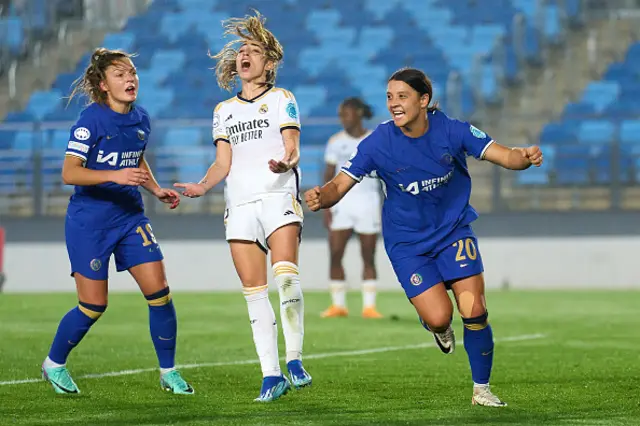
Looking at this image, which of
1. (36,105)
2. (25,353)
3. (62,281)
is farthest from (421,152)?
(36,105)

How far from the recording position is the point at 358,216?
13.5 meters

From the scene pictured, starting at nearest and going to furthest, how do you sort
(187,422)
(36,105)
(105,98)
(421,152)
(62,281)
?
(187,422) < (421,152) < (105,98) < (62,281) < (36,105)

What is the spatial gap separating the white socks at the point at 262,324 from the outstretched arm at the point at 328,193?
2.27 feet

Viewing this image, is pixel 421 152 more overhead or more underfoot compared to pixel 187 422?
more overhead

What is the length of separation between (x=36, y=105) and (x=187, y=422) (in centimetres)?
1791

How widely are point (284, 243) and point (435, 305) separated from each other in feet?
2.87

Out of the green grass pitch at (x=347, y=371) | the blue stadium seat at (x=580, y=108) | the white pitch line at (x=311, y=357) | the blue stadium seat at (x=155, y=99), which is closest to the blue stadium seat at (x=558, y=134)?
the blue stadium seat at (x=580, y=108)

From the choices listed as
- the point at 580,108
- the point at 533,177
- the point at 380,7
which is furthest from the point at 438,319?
the point at 380,7

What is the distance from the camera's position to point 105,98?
7277mm

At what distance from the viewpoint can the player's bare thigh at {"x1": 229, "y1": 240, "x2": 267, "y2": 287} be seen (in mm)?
7051

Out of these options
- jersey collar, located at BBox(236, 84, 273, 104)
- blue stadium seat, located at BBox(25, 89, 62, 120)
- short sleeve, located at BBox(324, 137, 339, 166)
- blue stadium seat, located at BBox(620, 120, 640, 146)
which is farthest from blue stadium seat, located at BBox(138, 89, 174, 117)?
jersey collar, located at BBox(236, 84, 273, 104)

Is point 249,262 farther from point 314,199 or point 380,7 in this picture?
point 380,7

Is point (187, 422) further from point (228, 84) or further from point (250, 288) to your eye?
point (228, 84)

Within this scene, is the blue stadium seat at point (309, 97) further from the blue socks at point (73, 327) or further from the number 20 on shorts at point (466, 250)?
the number 20 on shorts at point (466, 250)
